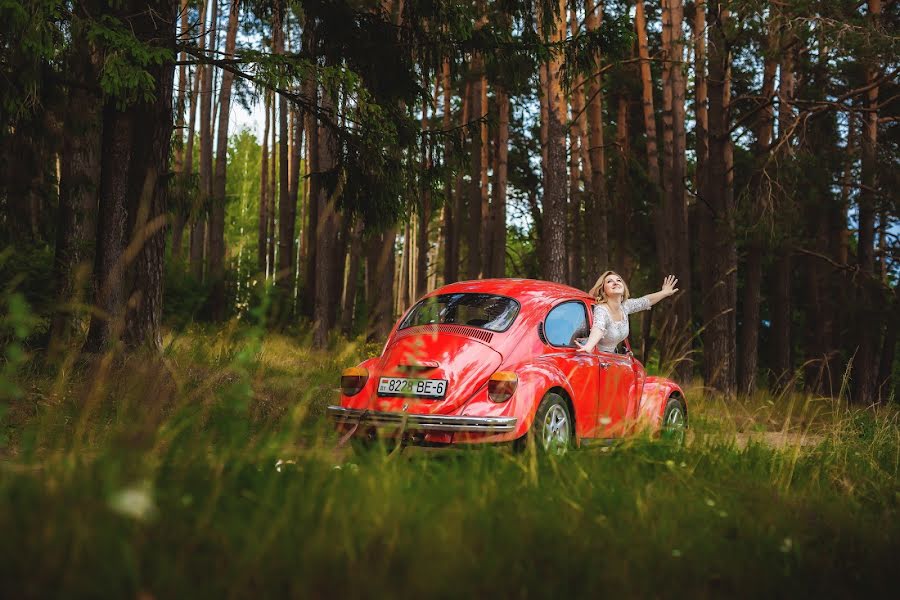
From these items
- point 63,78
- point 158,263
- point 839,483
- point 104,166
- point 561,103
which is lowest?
point 839,483

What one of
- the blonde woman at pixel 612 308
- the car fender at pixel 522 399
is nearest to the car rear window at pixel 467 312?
the car fender at pixel 522 399

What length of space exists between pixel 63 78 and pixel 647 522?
26.8 ft

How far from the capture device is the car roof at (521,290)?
736 centimetres

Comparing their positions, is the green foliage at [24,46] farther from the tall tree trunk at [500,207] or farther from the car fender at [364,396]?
the tall tree trunk at [500,207]

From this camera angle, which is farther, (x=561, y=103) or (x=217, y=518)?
(x=561, y=103)

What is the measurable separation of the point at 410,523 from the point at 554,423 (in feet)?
10.4

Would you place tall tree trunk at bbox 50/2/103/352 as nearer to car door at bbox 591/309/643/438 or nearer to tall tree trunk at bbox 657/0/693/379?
car door at bbox 591/309/643/438

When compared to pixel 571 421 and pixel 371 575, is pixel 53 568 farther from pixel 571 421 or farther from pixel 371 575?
pixel 571 421

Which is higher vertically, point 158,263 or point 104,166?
point 104,166

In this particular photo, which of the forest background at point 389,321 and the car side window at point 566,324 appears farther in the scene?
the car side window at point 566,324

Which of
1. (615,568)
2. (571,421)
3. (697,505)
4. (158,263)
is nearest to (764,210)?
(571,421)

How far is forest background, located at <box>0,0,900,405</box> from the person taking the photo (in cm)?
927

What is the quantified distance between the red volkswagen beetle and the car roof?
0.01m

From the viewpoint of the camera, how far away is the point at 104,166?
1040 cm
